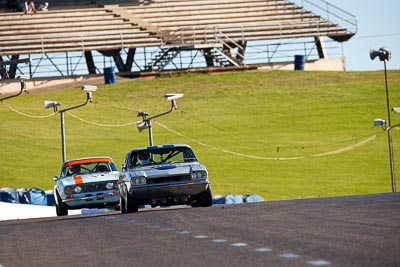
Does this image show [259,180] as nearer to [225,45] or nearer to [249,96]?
[249,96]

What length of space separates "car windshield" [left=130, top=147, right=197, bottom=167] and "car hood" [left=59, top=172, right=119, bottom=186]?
12.3 feet

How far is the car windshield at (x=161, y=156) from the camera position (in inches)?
1001

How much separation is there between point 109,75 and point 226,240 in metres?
57.2

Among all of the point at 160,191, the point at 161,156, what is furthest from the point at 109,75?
the point at 160,191

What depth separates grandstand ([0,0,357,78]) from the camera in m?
72.2

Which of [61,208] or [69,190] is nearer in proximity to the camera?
[69,190]

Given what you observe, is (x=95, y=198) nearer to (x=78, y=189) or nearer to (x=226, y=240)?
(x=78, y=189)

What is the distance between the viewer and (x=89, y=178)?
96.1ft

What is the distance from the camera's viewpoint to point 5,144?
59.7m

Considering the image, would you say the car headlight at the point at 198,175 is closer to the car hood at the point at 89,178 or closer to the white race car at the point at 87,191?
the white race car at the point at 87,191

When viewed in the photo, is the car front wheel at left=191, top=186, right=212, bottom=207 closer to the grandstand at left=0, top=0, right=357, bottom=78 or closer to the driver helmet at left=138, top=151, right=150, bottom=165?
the driver helmet at left=138, top=151, right=150, bottom=165

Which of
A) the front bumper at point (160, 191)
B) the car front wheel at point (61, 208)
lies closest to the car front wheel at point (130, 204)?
the front bumper at point (160, 191)

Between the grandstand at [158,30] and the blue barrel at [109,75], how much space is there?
2136 mm

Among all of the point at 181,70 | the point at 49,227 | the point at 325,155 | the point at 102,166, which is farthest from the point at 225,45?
the point at 49,227
